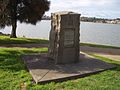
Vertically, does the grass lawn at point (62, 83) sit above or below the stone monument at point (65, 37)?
below

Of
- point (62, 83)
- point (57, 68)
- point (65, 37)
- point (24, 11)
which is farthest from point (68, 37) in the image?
point (24, 11)

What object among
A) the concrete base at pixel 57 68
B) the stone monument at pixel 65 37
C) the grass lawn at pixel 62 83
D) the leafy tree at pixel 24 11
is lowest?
the grass lawn at pixel 62 83

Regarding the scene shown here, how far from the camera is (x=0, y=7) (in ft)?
67.3

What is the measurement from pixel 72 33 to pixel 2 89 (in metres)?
4.33

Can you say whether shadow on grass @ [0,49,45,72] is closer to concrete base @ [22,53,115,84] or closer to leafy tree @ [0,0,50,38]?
concrete base @ [22,53,115,84]

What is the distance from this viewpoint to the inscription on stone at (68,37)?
35.0 ft

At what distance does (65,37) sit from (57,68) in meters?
1.50

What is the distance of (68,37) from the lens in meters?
10.7

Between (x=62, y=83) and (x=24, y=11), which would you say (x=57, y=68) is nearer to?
(x=62, y=83)

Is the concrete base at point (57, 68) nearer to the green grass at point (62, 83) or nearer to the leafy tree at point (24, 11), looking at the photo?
the green grass at point (62, 83)

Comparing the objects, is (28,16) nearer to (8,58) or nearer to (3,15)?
(3,15)

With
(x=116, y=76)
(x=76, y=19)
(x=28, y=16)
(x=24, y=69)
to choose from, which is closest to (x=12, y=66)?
(x=24, y=69)

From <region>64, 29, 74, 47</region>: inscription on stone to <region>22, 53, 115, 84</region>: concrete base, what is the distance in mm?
896

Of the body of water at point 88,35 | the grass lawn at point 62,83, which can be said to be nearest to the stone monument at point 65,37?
the grass lawn at point 62,83
